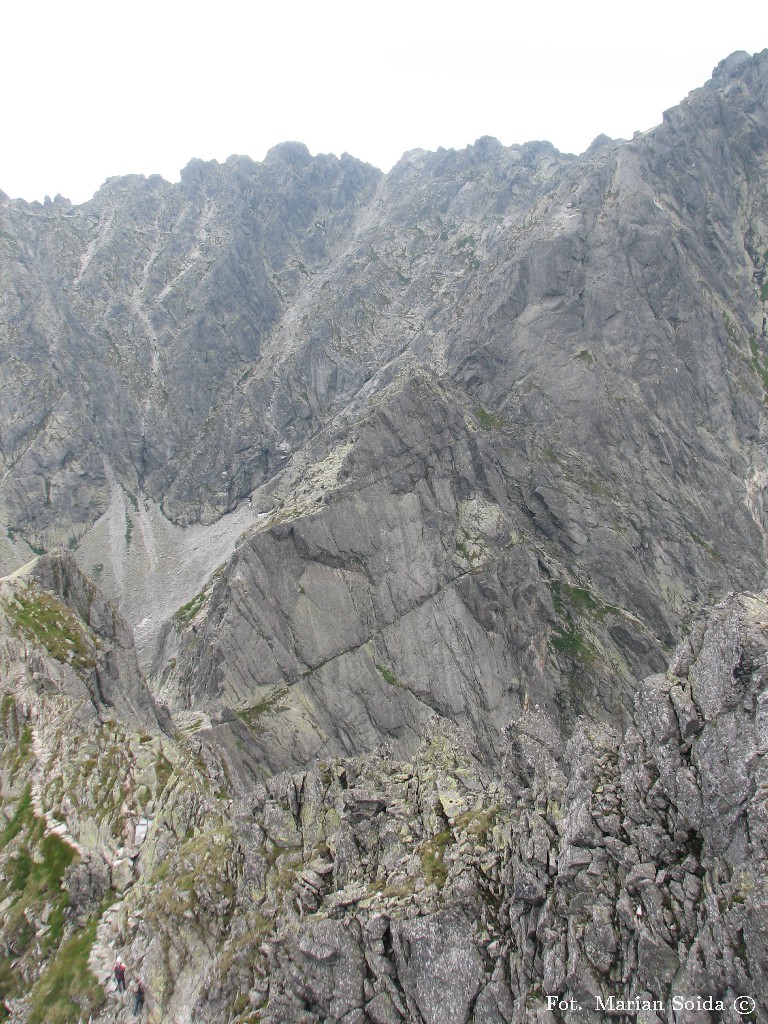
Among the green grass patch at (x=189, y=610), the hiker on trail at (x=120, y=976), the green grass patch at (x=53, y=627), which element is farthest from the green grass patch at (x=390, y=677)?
the hiker on trail at (x=120, y=976)

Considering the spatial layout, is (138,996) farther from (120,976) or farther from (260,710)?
(260,710)

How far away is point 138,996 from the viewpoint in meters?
23.9

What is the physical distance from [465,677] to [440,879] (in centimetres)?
8225

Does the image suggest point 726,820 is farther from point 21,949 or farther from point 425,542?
point 425,542

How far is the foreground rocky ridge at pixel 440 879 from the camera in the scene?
52.5 ft

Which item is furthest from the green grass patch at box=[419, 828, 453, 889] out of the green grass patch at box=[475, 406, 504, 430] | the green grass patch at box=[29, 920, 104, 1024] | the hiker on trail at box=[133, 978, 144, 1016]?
the green grass patch at box=[475, 406, 504, 430]

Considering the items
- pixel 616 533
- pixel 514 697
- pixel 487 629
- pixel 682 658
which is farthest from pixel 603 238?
pixel 682 658

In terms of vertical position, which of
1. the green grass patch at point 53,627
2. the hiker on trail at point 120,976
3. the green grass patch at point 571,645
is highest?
the green grass patch at point 53,627

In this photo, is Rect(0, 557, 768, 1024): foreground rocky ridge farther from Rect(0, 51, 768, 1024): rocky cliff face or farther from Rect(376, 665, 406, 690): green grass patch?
Rect(376, 665, 406, 690): green grass patch

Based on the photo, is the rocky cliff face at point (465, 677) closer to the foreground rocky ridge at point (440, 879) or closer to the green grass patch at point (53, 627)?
the foreground rocky ridge at point (440, 879)

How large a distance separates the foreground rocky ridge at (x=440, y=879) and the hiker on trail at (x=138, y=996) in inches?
23.6

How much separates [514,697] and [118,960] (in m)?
82.7

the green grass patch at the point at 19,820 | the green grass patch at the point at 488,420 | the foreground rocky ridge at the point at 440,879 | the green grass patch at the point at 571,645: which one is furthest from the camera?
the green grass patch at the point at 488,420

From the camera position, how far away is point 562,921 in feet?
58.9
